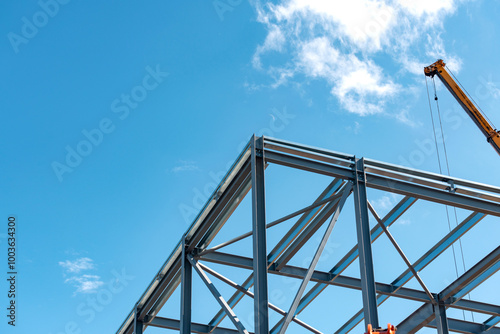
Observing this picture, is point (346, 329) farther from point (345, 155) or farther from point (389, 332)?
point (389, 332)

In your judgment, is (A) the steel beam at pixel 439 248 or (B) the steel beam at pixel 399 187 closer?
(B) the steel beam at pixel 399 187

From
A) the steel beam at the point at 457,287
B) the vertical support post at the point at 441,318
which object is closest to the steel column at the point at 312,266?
the steel beam at the point at 457,287

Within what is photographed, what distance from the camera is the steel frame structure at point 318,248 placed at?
14.6 metres

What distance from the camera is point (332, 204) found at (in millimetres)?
16781

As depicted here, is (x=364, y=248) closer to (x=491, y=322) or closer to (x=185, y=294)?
(x=185, y=294)

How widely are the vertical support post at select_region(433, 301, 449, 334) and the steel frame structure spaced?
0.03 metres

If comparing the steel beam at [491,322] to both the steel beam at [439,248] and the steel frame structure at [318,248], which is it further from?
the steel beam at [439,248]

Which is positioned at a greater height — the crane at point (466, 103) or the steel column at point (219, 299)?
the crane at point (466, 103)

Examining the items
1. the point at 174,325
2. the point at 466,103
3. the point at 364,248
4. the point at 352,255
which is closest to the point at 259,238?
the point at 364,248

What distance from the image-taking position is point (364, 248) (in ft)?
48.0

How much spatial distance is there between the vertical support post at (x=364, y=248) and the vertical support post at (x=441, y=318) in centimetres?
747

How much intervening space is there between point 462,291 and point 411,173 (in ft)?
21.4

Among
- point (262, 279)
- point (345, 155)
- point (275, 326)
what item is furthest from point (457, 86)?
point (262, 279)

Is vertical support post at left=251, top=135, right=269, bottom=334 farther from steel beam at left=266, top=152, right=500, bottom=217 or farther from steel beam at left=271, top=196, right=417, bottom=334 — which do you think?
steel beam at left=271, top=196, right=417, bottom=334
